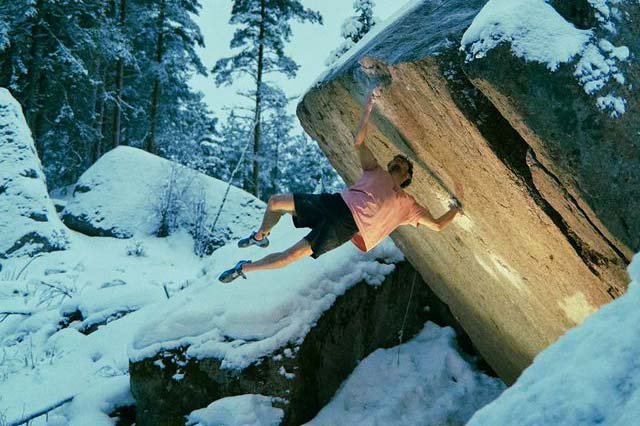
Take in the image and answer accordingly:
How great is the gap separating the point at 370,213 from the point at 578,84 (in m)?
2.01

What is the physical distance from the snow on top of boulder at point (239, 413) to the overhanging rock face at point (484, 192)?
2.34m

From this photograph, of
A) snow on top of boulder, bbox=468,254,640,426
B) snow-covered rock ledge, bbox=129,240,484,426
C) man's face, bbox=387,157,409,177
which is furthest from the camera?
snow-covered rock ledge, bbox=129,240,484,426

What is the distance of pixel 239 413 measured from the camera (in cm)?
472

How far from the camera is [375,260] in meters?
6.03

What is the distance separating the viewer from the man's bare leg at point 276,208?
440 cm

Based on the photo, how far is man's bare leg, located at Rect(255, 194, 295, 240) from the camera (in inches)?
173

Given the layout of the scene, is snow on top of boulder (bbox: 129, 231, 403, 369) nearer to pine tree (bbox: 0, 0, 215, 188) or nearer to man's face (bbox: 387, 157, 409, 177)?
man's face (bbox: 387, 157, 409, 177)

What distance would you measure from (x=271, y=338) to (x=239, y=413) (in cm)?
81

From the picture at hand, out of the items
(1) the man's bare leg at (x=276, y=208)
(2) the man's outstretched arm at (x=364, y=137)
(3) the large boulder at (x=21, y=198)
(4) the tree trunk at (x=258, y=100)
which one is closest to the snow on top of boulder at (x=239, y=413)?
(1) the man's bare leg at (x=276, y=208)

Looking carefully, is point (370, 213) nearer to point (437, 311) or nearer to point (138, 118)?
point (437, 311)

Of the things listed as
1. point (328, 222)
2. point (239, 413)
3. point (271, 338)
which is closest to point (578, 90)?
point (328, 222)

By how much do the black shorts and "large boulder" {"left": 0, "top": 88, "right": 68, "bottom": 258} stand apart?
27.6ft

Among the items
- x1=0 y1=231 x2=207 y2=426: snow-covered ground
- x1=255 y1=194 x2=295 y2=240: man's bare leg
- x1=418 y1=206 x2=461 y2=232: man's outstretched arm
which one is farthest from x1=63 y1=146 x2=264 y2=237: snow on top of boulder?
x1=418 y1=206 x2=461 y2=232: man's outstretched arm

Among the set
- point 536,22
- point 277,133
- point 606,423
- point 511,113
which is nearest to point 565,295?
point 511,113
